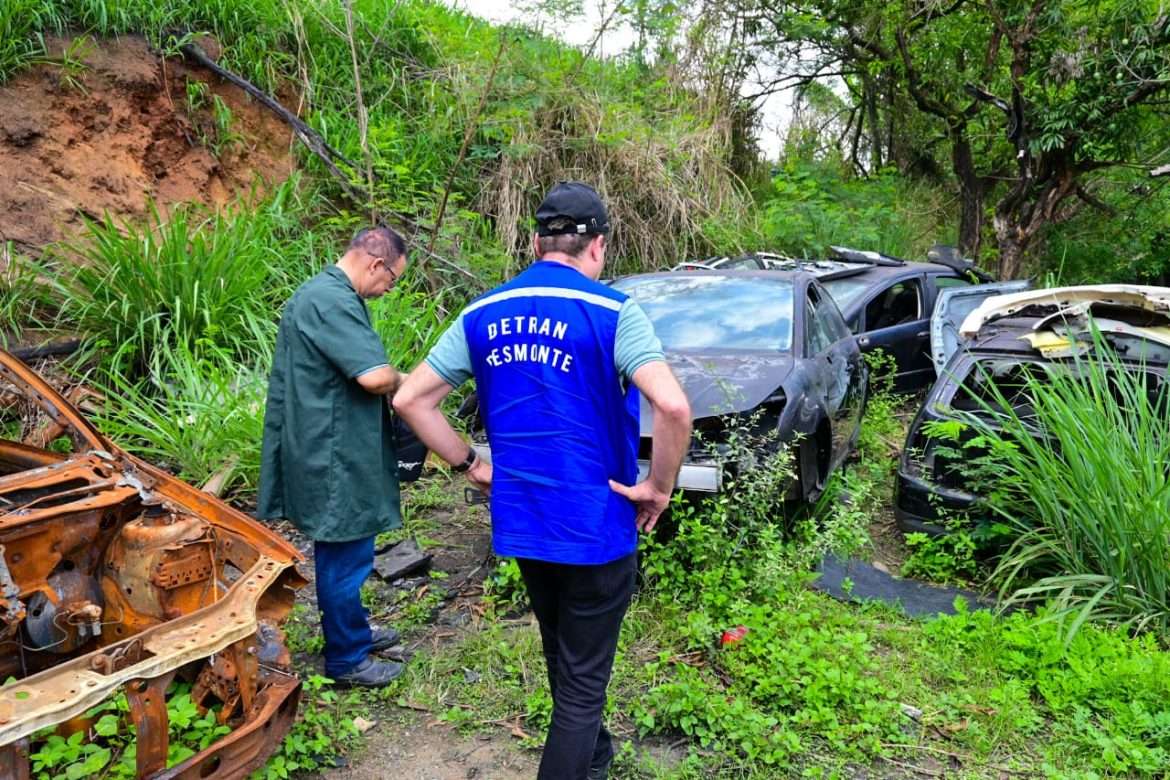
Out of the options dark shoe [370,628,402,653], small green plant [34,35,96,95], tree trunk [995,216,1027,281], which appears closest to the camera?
dark shoe [370,628,402,653]

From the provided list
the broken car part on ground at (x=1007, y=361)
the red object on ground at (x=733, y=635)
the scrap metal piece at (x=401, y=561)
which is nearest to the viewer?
the red object on ground at (x=733, y=635)

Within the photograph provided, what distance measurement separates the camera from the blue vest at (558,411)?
7.41 ft

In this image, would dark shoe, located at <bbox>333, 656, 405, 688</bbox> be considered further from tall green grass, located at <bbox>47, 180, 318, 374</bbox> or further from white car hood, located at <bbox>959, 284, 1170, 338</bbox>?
white car hood, located at <bbox>959, 284, 1170, 338</bbox>

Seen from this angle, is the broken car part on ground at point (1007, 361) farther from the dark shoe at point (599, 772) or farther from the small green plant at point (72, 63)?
the small green plant at point (72, 63)

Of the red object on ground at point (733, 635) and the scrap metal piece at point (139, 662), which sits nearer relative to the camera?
the scrap metal piece at point (139, 662)

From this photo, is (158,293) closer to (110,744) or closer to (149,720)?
(110,744)

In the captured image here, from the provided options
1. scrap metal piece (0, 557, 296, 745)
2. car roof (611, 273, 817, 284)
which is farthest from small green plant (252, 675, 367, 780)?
car roof (611, 273, 817, 284)

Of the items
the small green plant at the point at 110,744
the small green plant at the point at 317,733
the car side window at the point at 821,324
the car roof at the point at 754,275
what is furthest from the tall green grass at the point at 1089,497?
the small green plant at the point at 110,744

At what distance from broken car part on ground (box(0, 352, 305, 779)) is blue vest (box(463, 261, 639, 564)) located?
37.9 inches

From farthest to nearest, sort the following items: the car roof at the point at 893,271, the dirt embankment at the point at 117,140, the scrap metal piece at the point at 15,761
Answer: the car roof at the point at 893,271, the dirt embankment at the point at 117,140, the scrap metal piece at the point at 15,761

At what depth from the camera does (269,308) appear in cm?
650

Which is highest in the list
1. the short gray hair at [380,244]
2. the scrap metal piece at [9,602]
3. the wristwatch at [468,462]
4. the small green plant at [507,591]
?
the short gray hair at [380,244]

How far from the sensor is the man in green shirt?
308 cm

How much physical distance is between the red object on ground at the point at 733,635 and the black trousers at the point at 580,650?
1.32 m
